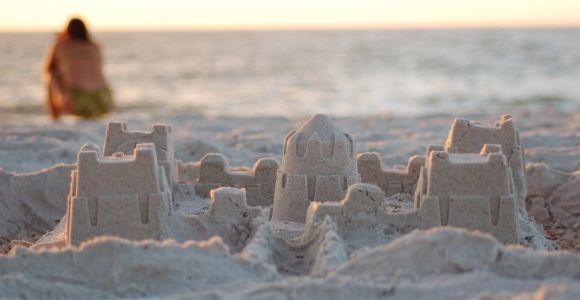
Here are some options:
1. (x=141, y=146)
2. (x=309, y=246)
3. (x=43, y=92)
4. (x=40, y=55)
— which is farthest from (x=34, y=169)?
(x=40, y=55)

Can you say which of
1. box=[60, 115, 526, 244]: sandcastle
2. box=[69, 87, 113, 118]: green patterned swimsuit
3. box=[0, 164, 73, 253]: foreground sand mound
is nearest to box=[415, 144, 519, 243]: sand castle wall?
box=[60, 115, 526, 244]: sandcastle

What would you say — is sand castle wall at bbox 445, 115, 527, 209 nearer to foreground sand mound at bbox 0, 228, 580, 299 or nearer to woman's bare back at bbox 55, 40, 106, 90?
foreground sand mound at bbox 0, 228, 580, 299

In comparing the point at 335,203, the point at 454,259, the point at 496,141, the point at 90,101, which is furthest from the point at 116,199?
the point at 90,101

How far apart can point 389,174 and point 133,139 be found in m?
1.97

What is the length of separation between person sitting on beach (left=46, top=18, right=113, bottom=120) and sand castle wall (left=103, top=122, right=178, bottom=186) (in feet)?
28.6

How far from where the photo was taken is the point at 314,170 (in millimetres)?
5453

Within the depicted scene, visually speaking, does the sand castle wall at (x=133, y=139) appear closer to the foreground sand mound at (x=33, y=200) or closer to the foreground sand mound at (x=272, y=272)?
the foreground sand mound at (x=33, y=200)

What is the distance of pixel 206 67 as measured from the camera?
3891 centimetres

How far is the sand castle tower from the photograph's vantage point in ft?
17.8

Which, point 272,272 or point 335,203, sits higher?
point 335,203

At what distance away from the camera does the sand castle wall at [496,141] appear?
232 inches

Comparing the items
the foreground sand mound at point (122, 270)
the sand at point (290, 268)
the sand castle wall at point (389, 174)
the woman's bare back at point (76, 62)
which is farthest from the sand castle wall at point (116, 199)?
the woman's bare back at point (76, 62)

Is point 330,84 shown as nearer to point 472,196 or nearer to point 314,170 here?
point 314,170

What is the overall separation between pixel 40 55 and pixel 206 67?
13.8 metres
